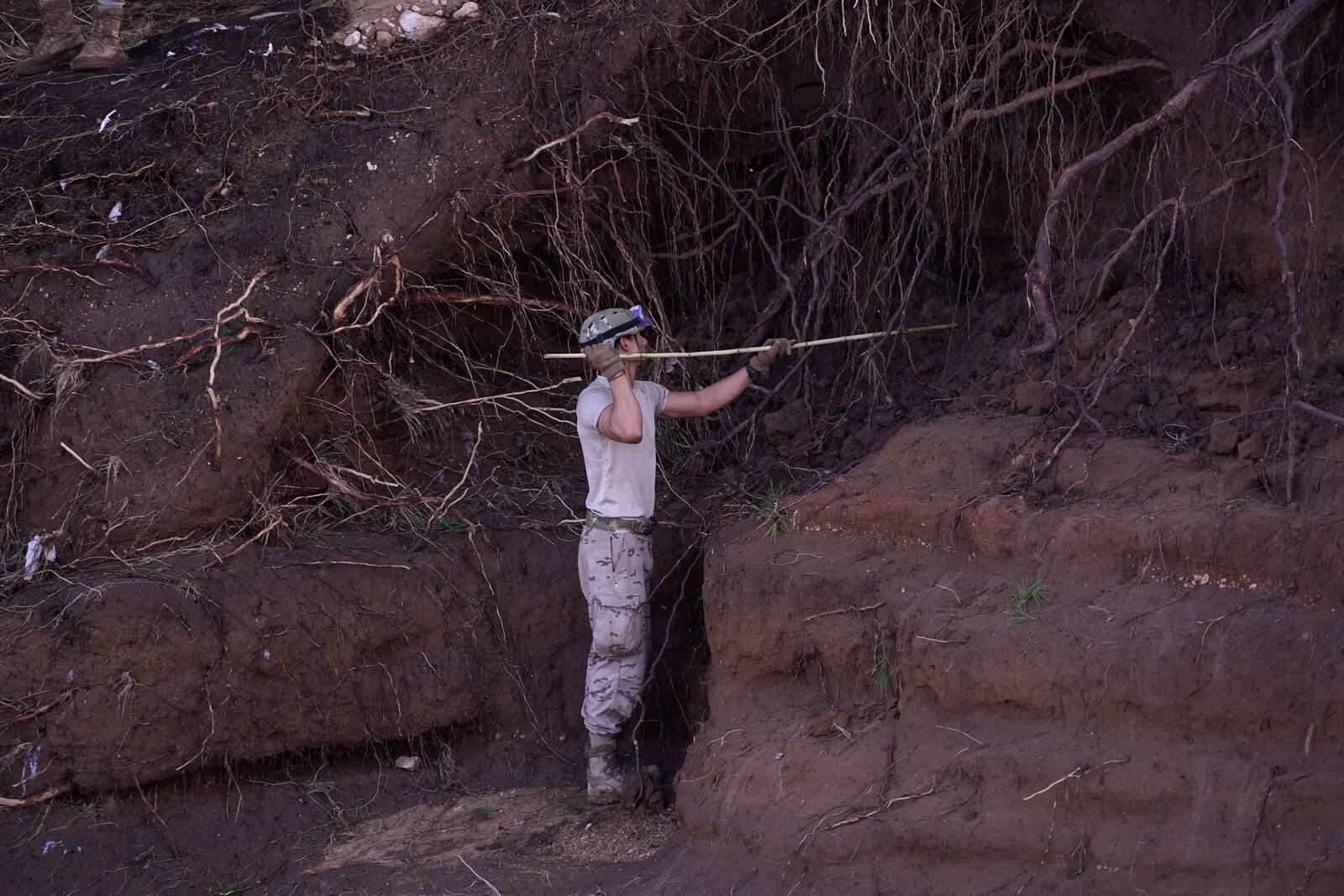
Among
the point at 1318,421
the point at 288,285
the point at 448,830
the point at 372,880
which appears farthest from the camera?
the point at 288,285

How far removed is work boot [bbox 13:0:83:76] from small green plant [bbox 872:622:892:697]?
198 inches

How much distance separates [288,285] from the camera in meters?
5.34

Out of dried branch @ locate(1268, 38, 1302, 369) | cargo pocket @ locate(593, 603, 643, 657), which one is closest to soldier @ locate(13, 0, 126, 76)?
cargo pocket @ locate(593, 603, 643, 657)

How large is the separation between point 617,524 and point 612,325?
77 cm

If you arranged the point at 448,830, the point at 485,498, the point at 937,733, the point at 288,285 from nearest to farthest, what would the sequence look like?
the point at 937,733 → the point at 448,830 → the point at 288,285 → the point at 485,498

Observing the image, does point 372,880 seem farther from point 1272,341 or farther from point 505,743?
point 1272,341

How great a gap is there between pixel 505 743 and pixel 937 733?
7.30 ft

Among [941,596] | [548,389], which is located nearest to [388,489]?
[548,389]

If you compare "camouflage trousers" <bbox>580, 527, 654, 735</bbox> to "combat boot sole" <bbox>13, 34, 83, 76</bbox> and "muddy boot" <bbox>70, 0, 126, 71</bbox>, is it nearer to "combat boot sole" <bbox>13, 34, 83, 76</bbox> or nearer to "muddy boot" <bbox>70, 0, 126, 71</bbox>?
"muddy boot" <bbox>70, 0, 126, 71</bbox>

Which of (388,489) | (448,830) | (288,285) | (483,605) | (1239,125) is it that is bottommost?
(448,830)

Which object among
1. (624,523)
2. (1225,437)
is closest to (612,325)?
(624,523)

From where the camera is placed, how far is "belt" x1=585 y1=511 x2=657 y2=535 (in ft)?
15.7

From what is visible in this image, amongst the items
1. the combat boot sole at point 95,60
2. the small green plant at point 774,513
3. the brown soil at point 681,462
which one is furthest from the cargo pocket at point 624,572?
the combat boot sole at point 95,60

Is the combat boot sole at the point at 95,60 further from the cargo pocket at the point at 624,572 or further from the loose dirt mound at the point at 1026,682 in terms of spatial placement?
the loose dirt mound at the point at 1026,682
